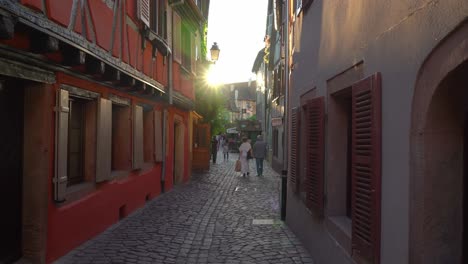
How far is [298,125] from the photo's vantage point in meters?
7.78

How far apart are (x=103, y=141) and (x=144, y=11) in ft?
10.8

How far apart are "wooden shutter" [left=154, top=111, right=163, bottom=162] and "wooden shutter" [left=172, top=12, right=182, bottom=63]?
7.68 ft

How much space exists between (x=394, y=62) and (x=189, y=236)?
Answer: 17.1ft

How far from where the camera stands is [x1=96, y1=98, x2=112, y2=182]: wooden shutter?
298 inches

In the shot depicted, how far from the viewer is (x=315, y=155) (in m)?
6.14

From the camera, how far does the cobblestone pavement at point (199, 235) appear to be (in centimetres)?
650

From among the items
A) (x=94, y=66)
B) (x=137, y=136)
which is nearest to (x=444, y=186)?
(x=94, y=66)

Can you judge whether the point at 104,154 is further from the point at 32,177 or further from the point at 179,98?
the point at 179,98

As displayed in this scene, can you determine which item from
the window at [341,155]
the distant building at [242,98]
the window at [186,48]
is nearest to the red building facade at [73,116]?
the window at [341,155]

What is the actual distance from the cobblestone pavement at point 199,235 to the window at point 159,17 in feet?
13.4

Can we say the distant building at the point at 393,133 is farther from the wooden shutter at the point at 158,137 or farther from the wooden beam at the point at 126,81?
the wooden shutter at the point at 158,137

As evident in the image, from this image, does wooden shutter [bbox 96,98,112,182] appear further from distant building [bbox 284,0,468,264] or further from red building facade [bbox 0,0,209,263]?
distant building [bbox 284,0,468,264]

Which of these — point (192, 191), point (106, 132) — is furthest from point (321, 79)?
point (192, 191)

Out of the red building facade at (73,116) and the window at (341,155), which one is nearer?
the red building facade at (73,116)
